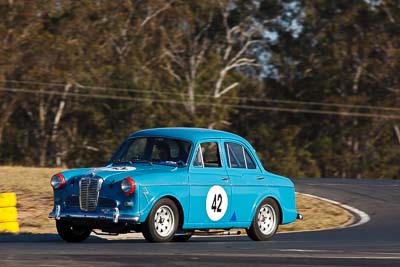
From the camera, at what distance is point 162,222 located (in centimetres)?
1352

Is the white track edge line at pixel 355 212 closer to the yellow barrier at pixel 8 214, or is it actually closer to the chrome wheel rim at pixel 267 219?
the chrome wheel rim at pixel 267 219

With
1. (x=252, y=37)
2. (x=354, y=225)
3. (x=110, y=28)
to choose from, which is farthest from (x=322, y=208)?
(x=252, y=37)

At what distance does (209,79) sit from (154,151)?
153 feet

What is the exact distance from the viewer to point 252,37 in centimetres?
6412

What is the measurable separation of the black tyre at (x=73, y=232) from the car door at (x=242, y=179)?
210cm

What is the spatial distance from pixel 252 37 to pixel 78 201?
5140 centimetres

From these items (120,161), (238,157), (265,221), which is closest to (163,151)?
(120,161)

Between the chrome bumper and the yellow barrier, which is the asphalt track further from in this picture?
the yellow barrier

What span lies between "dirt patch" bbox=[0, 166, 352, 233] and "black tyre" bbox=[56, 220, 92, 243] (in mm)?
2684

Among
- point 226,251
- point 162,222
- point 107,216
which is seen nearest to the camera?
point 226,251

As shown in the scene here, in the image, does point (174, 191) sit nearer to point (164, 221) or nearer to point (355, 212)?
point (164, 221)

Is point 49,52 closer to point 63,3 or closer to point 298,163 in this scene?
point 63,3

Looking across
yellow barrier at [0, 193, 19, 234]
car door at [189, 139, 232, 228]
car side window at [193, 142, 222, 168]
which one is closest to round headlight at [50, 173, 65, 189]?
car door at [189, 139, 232, 228]

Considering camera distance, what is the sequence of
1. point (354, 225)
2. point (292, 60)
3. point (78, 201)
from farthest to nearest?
point (292, 60) < point (354, 225) < point (78, 201)
